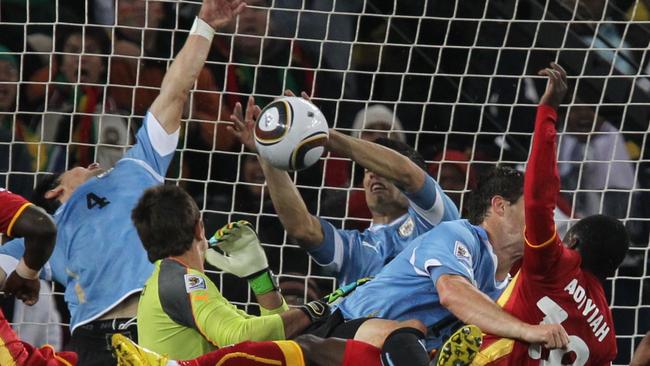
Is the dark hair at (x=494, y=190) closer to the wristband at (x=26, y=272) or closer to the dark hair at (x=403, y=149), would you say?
the dark hair at (x=403, y=149)

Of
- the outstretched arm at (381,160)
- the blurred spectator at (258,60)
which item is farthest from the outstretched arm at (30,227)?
the blurred spectator at (258,60)

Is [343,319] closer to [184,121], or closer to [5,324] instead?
[5,324]

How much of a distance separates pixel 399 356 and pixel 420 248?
486 mm

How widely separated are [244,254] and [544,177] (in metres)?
1.26

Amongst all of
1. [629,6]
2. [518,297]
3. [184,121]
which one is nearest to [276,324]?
[518,297]

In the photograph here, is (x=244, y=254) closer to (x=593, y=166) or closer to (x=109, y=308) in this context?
(x=109, y=308)

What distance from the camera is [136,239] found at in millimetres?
5086

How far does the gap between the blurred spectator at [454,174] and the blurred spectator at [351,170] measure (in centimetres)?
25

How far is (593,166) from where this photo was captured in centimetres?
663

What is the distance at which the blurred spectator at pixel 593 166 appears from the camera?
21.4 ft

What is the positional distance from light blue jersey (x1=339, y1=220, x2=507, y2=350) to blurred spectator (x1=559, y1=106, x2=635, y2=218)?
2057 mm

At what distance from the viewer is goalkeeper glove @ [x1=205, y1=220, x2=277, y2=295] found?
479cm

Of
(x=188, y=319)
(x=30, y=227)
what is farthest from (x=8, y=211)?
(x=188, y=319)

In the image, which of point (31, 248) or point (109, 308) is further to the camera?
point (109, 308)
